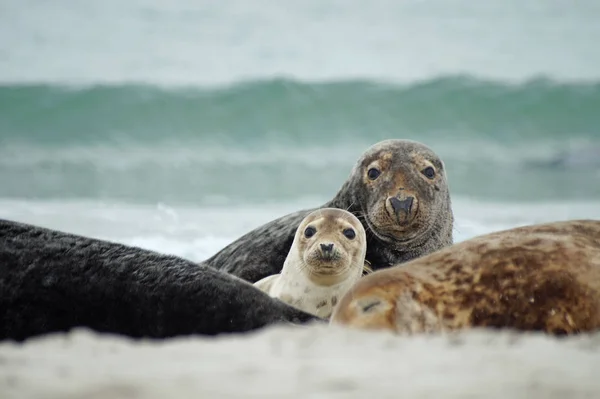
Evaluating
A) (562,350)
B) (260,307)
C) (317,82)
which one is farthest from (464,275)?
(317,82)

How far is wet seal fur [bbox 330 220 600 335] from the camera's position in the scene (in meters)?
3.34

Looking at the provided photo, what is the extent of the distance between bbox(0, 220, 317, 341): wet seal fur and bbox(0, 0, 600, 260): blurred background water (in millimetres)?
7586

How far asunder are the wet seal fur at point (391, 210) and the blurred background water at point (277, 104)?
5.45 m

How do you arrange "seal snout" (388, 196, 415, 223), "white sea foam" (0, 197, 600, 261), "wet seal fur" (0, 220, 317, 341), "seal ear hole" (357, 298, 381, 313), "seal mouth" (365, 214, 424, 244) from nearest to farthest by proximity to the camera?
"seal ear hole" (357, 298, 381, 313), "wet seal fur" (0, 220, 317, 341), "seal snout" (388, 196, 415, 223), "seal mouth" (365, 214, 424, 244), "white sea foam" (0, 197, 600, 261)

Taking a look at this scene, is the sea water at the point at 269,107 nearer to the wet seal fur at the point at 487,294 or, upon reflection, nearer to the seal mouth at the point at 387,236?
the seal mouth at the point at 387,236

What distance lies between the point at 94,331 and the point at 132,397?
171 centimetres

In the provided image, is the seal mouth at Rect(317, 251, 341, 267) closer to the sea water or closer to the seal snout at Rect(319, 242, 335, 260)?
the seal snout at Rect(319, 242, 335, 260)

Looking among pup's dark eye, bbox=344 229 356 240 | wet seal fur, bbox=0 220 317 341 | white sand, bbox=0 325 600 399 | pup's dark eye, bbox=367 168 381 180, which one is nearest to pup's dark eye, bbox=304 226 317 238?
pup's dark eye, bbox=344 229 356 240

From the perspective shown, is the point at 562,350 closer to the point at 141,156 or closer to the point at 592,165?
the point at 592,165

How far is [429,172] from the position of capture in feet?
18.7

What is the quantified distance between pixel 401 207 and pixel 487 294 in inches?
80.1

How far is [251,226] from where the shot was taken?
1146 centimetres

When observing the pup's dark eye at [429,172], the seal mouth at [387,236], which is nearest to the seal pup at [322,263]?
the seal mouth at [387,236]

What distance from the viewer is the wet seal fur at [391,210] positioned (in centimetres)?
550
